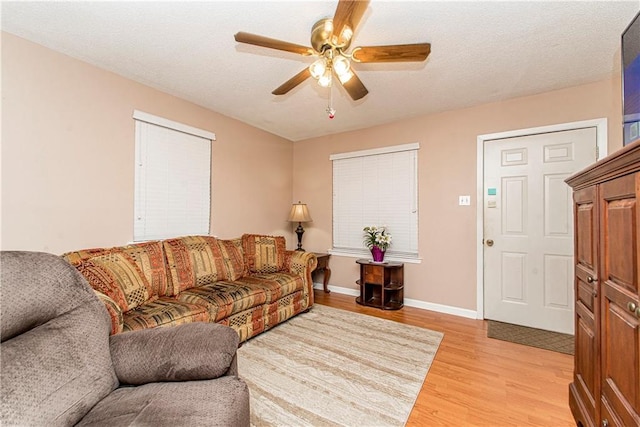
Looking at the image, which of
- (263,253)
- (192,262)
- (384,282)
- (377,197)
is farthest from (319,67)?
(384,282)

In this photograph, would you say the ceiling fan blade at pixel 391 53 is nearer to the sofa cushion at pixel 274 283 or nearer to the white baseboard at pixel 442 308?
the sofa cushion at pixel 274 283

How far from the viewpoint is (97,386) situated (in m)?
1.00

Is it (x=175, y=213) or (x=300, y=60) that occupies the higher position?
(x=300, y=60)

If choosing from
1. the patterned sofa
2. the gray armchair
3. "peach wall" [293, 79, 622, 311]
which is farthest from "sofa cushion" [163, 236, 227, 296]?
"peach wall" [293, 79, 622, 311]

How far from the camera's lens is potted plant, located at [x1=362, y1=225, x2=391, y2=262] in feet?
11.5

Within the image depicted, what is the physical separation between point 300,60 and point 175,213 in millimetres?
2005

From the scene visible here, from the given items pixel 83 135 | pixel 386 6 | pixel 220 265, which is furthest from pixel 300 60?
pixel 220 265

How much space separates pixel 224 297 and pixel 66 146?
174 centimetres

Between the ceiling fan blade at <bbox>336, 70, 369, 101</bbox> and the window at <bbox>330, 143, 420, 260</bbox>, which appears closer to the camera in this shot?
the ceiling fan blade at <bbox>336, 70, 369, 101</bbox>

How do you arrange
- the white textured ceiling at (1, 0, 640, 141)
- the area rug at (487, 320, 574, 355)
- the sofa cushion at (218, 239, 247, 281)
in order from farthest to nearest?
1. the sofa cushion at (218, 239, 247, 281)
2. the area rug at (487, 320, 574, 355)
3. the white textured ceiling at (1, 0, 640, 141)

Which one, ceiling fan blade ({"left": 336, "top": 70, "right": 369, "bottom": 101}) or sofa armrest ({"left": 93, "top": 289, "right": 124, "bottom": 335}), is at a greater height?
ceiling fan blade ({"left": 336, "top": 70, "right": 369, "bottom": 101})

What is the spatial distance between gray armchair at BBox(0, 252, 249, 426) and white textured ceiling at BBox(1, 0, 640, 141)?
1.65 metres

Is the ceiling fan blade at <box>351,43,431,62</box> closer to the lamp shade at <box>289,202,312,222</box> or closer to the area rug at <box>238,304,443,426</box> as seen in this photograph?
the area rug at <box>238,304,443,426</box>

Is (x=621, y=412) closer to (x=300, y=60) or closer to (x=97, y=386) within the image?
(x=97, y=386)
